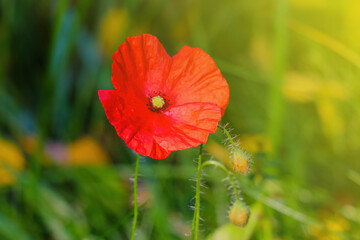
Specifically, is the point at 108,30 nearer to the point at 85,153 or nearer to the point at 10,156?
the point at 85,153

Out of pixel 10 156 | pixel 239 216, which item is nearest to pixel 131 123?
pixel 239 216

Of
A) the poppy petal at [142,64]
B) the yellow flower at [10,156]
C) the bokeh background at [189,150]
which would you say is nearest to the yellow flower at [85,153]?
the bokeh background at [189,150]

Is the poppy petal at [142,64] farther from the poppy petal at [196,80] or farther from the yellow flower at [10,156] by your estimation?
the yellow flower at [10,156]

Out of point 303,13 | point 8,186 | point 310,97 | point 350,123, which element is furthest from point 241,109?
point 8,186

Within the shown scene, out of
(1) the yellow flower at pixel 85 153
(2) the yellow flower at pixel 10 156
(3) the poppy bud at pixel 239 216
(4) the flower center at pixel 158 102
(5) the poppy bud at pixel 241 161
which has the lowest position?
(1) the yellow flower at pixel 85 153

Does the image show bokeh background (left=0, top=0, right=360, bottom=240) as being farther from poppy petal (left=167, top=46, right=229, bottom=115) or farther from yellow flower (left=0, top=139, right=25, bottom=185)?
poppy petal (left=167, top=46, right=229, bottom=115)

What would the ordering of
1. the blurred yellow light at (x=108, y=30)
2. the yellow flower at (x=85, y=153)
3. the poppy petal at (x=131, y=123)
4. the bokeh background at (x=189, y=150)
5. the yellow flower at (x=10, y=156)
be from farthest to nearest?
1. the blurred yellow light at (x=108, y=30)
2. the yellow flower at (x=85, y=153)
3. the yellow flower at (x=10, y=156)
4. the bokeh background at (x=189, y=150)
5. the poppy petal at (x=131, y=123)

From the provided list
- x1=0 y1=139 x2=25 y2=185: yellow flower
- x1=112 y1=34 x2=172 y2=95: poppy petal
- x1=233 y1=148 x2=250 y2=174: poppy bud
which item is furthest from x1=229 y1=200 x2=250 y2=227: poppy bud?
x1=0 y1=139 x2=25 y2=185: yellow flower
